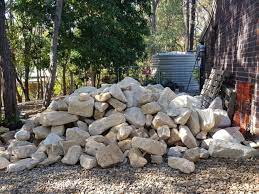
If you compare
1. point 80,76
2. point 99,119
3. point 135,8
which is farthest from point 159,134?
point 80,76

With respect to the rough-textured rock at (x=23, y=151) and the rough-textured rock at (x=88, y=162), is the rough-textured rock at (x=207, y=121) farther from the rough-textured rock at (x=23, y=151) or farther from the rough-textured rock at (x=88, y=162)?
the rough-textured rock at (x=23, y=151)

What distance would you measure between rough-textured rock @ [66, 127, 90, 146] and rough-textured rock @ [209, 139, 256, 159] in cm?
175

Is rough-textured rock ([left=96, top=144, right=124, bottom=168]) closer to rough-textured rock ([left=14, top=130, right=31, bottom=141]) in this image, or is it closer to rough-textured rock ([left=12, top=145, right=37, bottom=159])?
rough-textured rock ([left=12, top=145, right=37, bottom=159])

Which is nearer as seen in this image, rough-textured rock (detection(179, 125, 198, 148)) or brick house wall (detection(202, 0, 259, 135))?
rough-textured rock (detection(179, 125, 198, 148))

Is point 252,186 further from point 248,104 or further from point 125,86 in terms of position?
point 125,86

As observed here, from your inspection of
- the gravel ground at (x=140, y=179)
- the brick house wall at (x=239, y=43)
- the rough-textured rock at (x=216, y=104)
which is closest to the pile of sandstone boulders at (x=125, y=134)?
the gravel ground at (x=140, y=179)

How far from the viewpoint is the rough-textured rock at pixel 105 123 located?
16.6 feet

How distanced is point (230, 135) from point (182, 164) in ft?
3.63

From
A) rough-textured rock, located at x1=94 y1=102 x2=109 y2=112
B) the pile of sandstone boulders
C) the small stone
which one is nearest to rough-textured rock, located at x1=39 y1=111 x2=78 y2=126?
the pile of sandstone boulders

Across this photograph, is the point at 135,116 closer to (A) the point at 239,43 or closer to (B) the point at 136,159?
(B) the point at 136,159

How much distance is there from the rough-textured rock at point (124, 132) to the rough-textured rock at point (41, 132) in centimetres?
126

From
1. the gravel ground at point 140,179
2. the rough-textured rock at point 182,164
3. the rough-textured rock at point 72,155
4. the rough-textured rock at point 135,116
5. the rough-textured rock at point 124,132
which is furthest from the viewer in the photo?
the rough-textured rock at point 135,116

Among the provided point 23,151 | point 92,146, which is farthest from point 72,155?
point 23,151

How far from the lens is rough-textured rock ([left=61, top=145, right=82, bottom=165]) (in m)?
4.65
